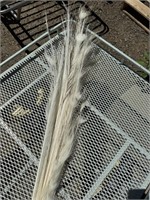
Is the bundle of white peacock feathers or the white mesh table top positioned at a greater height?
the bundle of white peacock feathers

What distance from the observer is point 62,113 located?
1492 millimetres

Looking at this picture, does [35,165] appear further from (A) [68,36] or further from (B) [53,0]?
(B) [53,0]

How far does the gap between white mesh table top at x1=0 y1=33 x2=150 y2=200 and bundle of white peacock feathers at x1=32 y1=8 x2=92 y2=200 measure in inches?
13.1

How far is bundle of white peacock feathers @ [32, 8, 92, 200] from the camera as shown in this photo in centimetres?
139

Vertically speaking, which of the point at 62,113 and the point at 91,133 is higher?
the point at 62,113

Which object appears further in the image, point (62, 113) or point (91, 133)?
point (91, 133)

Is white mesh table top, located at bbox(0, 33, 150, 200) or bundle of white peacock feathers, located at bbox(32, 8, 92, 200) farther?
white mesh table top, located at bbox(0, 33, 150, 200)

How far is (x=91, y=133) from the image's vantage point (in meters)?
2.10

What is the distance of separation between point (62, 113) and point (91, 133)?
0.63 m

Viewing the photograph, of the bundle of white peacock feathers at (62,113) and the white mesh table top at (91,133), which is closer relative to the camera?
the bundle of white peacock feathers at (62,113)

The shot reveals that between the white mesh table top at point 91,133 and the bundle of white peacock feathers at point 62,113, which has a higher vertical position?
the bundle of white peacock feathers at point 62,113

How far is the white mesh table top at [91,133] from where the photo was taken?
1958 mm

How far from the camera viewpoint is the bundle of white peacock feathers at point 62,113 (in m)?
1.39

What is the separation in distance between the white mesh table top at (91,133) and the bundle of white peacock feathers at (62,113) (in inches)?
13.1
